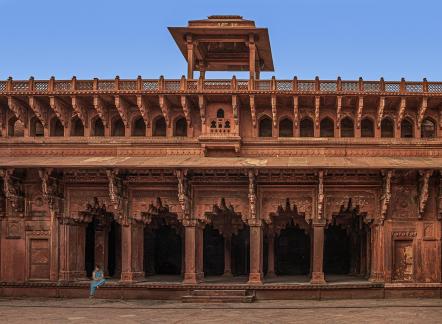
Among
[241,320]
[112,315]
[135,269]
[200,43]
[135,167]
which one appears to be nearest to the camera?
[241,320]

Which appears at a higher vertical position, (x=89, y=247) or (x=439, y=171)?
(x=439, y=171)

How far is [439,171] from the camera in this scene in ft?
66.7

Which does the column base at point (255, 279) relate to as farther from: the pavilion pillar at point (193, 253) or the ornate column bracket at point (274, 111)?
the ornate column bracket at point (274, 111)

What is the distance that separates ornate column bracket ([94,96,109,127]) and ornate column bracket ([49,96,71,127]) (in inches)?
42.4

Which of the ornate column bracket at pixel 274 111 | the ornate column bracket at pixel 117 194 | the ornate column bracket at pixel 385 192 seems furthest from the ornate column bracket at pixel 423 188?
the ornate column bracket at pixel 117 194

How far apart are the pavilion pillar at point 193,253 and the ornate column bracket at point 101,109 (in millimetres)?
4311

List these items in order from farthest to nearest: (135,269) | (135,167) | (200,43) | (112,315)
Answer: (200,43)
(135,269)
(135,167)
(112,315)

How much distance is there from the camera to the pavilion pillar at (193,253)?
68.5 ft

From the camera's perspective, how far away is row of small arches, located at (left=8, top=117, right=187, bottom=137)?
22703 millimetres

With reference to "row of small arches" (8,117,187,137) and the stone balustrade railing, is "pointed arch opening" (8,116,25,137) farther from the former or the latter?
the stone balustrade railing

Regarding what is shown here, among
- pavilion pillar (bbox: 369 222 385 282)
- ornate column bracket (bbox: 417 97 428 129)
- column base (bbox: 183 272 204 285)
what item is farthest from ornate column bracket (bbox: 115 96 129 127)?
ornate column bracket (bbox: 417 97 428 129)

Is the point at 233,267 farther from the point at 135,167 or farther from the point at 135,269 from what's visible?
the point at 135,167

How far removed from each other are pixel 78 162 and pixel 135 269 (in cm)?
379

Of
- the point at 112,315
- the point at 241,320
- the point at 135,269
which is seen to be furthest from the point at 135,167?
the point at 241,320
